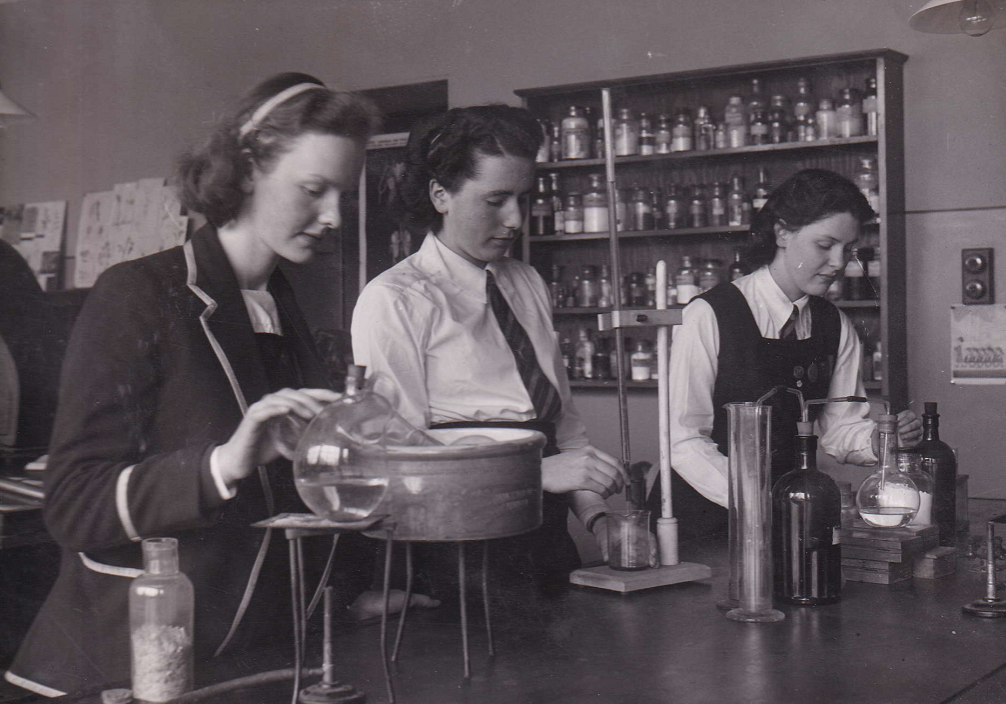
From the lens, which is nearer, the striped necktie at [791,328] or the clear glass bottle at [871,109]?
the striped necktie at [791,328]

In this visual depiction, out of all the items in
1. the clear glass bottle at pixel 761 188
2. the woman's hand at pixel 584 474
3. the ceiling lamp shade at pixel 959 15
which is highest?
the ceiling lamp shade at pixel 959 15

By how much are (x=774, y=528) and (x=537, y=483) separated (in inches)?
17.8

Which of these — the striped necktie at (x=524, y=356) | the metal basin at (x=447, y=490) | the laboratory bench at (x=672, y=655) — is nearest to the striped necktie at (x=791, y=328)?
the striped necktie at (x=524, y=356)

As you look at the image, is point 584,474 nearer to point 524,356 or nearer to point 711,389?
point 524,356

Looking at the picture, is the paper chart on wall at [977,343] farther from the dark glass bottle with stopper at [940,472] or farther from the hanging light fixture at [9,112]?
the hanging light fixture at [9,112]

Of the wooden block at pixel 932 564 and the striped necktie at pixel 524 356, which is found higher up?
the striped necktie at pixel 524 356

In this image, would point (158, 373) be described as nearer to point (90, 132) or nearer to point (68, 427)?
point (68, 427)

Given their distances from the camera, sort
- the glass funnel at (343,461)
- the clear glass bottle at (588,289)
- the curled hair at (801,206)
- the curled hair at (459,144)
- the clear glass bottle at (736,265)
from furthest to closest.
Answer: the clear glass bottle at (588,289), the clear glass bottle at (736,265), the curled hair at (801,206), the curled hair at (459,144), the glass funnel at (343,461)

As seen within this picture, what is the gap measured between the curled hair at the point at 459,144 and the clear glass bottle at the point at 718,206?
2150 mm

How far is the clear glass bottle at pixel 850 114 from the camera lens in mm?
3398

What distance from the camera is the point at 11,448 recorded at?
1.25 meters

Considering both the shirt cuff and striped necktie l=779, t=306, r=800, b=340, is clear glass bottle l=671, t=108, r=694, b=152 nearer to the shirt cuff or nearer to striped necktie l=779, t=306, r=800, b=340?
striped necktie l=779, t=306, r=800, b=340

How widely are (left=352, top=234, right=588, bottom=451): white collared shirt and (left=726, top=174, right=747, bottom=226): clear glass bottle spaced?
6.65 ft

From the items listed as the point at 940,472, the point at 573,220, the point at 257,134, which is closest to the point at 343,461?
the point at 257,134
